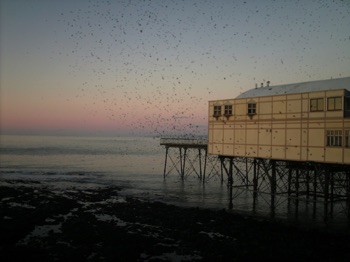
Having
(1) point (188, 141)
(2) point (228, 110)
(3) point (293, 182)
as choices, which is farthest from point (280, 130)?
(1) point (188, 141)

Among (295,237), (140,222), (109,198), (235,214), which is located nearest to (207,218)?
(235,214)

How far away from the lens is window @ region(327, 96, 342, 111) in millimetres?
24062

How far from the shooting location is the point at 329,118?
973 inches

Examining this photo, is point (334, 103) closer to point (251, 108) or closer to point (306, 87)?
point (306, 87)

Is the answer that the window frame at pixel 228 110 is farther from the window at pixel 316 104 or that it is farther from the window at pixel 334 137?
the window at pixel 334 137

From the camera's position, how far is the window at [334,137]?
2418 centimetres

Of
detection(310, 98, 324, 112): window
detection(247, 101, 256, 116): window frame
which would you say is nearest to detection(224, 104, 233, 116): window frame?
detection(247, 101, 256, 116): window frame

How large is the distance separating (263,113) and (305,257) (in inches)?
497

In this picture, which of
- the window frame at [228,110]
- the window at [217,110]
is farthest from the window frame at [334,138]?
the window at [217,110]

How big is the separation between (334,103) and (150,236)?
1548 centimetres

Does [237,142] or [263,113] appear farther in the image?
[237,142]

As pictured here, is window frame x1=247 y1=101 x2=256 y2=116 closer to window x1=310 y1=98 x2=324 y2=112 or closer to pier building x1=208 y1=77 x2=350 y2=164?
pier building x1=208 y1=77 x2=350 y2=164

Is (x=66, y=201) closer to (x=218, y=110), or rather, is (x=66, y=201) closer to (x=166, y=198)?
(x=166, y=198)

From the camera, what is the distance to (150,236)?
2322cm
